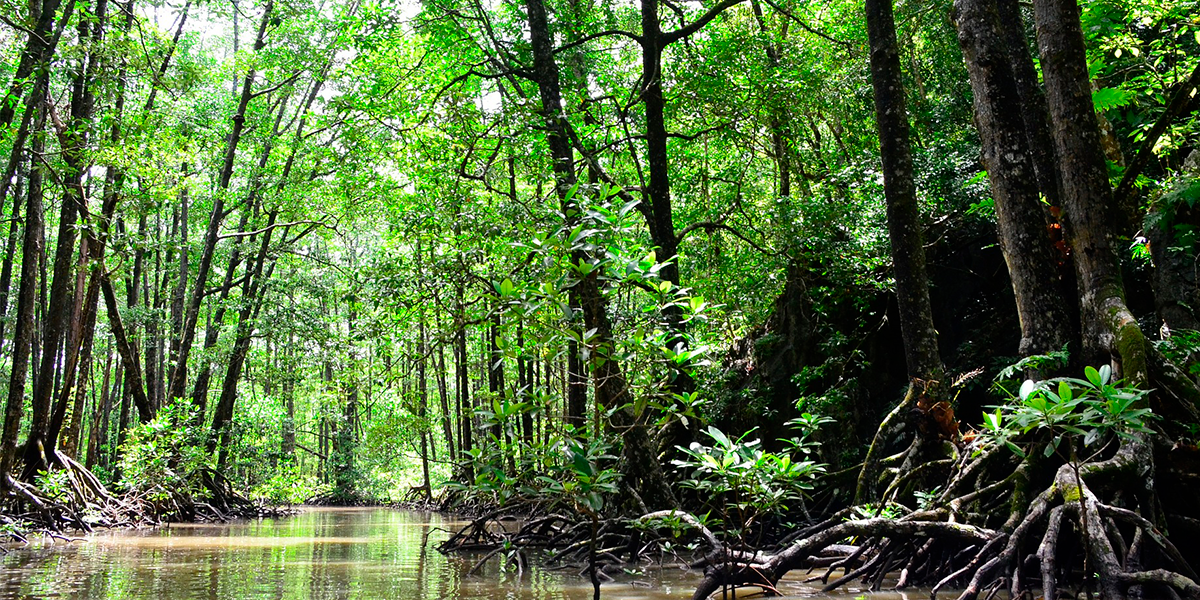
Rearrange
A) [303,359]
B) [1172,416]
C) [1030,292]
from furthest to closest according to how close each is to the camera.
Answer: [303,359] → [1030,292] → [1172,416]

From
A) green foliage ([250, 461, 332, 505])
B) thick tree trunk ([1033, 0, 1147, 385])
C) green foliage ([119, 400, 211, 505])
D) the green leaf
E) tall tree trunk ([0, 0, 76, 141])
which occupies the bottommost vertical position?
green foliage ([250, 461, 332, 505])

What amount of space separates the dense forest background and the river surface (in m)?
0.74

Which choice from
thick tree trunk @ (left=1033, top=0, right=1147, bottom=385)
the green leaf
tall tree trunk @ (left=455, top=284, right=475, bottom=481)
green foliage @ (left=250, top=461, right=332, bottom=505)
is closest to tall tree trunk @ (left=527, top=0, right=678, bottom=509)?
tall tree trunk @ (left=455, top=284, right=475, bottom=481)

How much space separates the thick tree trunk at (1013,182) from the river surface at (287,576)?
7.42 feet

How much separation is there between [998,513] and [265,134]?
16.5 meters

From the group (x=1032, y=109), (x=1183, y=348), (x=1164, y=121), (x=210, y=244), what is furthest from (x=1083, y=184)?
(x=210, y=244)

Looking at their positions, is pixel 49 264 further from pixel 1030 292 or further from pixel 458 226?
pixel 1030 292

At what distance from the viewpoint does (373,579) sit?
5.74 metres

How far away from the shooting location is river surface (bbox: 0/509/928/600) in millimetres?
4840

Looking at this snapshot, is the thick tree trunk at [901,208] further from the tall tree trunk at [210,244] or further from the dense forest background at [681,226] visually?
the tall tree trunk at [210,244]

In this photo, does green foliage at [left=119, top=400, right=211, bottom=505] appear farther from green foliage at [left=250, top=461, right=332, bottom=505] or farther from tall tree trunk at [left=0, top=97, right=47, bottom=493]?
green foliage at [left=250, top=461, right=332, bottom=505]

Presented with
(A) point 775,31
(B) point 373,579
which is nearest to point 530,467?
(B) point 373,579

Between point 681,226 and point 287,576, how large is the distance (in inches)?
353

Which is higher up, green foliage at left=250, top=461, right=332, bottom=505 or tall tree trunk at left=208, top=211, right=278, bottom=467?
tall tree trunk at left=208, top=211, right=278, bottom=467
